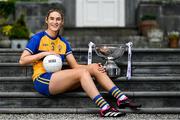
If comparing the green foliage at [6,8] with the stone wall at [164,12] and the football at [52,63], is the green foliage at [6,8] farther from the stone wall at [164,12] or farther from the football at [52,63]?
the football at [52,63]

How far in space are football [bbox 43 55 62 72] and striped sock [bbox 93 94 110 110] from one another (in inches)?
20.7

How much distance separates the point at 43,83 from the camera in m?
4.32

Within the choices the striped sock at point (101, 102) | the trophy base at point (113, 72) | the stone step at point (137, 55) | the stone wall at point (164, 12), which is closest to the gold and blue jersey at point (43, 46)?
the trophy base at point (113, 72)

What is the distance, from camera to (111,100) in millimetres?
4441

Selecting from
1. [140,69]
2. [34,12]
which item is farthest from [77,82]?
[34,12]

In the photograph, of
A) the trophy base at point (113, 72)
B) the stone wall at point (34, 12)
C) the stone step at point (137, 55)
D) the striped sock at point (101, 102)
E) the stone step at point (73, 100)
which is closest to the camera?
the striped sock at point (101, 102)

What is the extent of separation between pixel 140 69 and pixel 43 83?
1307mm

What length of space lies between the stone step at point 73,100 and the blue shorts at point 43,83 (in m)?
0.10

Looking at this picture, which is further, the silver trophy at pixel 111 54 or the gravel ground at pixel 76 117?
the silver trophy at pixel 111 54

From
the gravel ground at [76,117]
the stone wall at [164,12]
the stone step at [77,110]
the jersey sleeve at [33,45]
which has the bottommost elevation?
the gravel ground at [76,117]

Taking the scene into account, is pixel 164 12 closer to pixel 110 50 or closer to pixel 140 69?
pixel 140 69

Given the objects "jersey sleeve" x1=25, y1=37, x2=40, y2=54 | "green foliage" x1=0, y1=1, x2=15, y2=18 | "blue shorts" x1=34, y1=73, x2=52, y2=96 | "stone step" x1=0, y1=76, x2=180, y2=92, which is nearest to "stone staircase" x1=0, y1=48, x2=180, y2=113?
"stone step" x1=0, y1=76, x2=180, y2=92

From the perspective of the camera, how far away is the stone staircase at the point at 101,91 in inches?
175

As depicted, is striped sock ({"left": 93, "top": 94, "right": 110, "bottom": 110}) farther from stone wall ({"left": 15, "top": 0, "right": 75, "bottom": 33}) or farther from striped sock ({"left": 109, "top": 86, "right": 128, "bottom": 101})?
stone wall ({"left": 15, "top": 0, "right": 75, "bottom": 33})
